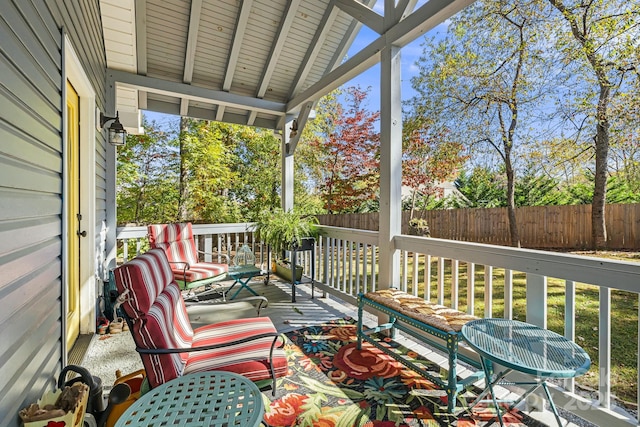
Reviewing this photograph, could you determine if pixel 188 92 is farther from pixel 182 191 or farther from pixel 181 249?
pixel 182 191

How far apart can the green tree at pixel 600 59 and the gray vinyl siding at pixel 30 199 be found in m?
6.68

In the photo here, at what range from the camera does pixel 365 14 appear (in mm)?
3535

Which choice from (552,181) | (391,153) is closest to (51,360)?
(391,153)

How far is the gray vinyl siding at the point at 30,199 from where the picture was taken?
1.22m

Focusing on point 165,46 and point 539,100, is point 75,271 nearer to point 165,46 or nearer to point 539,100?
point 165,46

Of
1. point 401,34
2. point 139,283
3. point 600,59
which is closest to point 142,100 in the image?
point 401,34

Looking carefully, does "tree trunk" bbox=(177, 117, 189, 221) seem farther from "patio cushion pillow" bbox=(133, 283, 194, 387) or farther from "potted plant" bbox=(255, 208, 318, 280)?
"patio cushion pillow" bbox=(133, 283, 194, 387)

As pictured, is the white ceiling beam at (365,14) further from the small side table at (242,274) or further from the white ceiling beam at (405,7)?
the small side table at (242,274)

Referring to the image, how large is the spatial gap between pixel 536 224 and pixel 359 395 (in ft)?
21.2

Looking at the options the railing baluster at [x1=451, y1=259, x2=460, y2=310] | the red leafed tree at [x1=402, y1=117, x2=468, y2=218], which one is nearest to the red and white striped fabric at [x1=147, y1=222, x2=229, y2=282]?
the railing baluster at [x1=451, y1=259, x2=460, y2=310]

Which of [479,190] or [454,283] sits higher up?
[479,190]

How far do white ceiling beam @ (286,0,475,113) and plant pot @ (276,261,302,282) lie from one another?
2738 mm

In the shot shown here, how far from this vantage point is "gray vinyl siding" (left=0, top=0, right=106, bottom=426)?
4.00 feet

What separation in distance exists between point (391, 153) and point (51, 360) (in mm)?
3083
